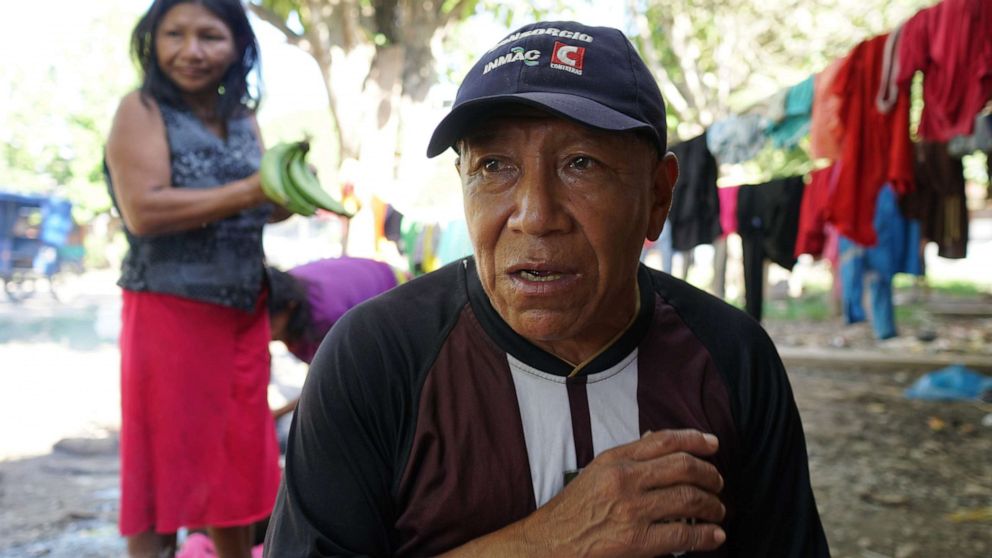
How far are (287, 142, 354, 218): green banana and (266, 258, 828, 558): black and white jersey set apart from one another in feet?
3.05

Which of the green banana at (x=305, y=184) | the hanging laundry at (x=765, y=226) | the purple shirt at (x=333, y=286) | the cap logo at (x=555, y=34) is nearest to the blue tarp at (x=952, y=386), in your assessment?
the hanging laundry at (x=765, y=226)

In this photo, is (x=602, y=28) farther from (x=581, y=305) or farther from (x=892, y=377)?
(x=892, y=377)

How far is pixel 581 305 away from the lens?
1.26 meters

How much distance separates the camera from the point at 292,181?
223cm

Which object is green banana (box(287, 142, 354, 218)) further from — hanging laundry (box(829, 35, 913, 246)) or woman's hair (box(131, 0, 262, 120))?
hanging laundry (box(829, 35, 913, 246))

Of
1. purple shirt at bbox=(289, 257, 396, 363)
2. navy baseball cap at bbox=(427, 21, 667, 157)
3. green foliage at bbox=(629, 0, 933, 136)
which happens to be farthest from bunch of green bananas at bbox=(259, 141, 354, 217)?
green foliage at bbox=(629, 0, 933, 136)

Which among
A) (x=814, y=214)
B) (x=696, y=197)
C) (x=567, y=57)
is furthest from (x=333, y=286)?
(x=814, y=214)

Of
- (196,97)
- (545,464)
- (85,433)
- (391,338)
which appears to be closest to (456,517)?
(545,464)

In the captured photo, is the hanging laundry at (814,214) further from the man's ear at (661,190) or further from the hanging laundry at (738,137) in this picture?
the man's ear at (661,190)

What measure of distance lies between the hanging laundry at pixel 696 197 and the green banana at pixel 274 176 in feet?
13.6

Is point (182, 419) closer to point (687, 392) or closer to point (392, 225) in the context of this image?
point (687, 392)

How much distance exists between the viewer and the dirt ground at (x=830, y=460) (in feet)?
12.9

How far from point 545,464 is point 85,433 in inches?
221

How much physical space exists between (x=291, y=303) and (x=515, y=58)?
1.70m
